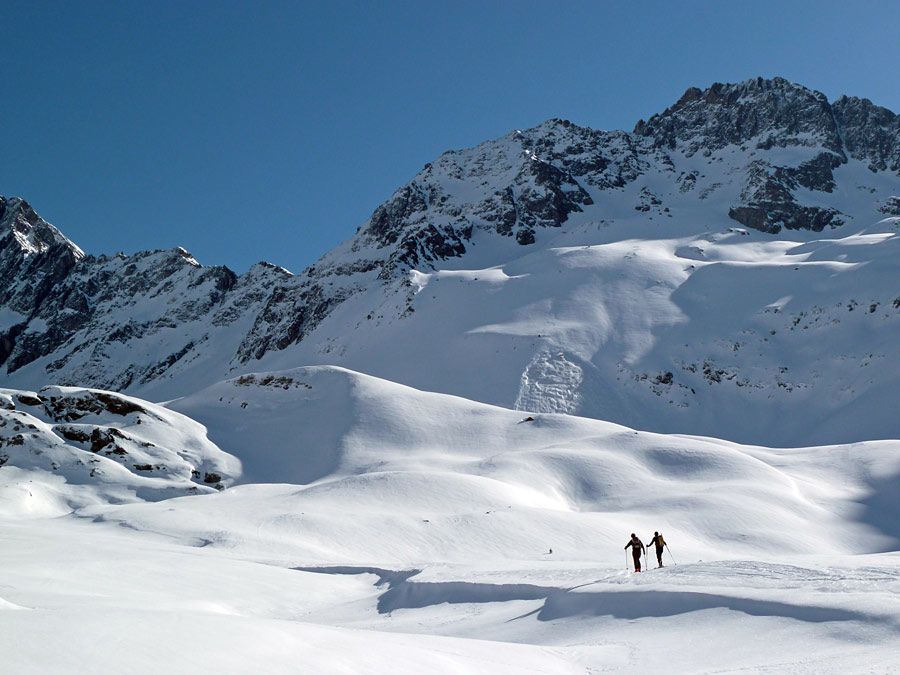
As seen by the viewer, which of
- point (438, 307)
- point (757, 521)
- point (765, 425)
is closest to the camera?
point (757, 521)

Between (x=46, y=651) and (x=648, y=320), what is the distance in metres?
82.4

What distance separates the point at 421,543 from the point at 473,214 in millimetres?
106302

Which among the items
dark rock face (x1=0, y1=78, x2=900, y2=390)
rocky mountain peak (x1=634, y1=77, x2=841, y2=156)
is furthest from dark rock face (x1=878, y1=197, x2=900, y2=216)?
rocky mountain peak (x1=634, y1=77, x2=841, y2=156)

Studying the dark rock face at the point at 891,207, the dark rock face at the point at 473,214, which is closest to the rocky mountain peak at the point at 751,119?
the dark rock face at the point at 473,214

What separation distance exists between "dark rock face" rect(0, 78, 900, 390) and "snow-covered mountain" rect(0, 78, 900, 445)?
0.54m

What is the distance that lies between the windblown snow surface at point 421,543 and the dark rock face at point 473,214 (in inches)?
1910

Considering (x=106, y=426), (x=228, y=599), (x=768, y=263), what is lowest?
(x=228, y=599)

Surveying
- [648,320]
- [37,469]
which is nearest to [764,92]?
[648,320]

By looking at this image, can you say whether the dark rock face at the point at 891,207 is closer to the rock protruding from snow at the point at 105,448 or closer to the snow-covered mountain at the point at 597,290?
the snow-covered mountain at the point at 597,290

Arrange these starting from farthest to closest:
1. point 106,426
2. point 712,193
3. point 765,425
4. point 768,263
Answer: point 712,193
point 768,263
point 765,425
point 106,426

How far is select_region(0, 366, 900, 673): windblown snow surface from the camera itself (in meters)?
9.45

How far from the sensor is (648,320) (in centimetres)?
8488

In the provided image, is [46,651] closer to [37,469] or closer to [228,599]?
[228,599]

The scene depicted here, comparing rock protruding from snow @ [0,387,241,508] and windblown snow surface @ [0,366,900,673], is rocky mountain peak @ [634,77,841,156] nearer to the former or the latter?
windblown snow surface @ [0,366,900,673]
